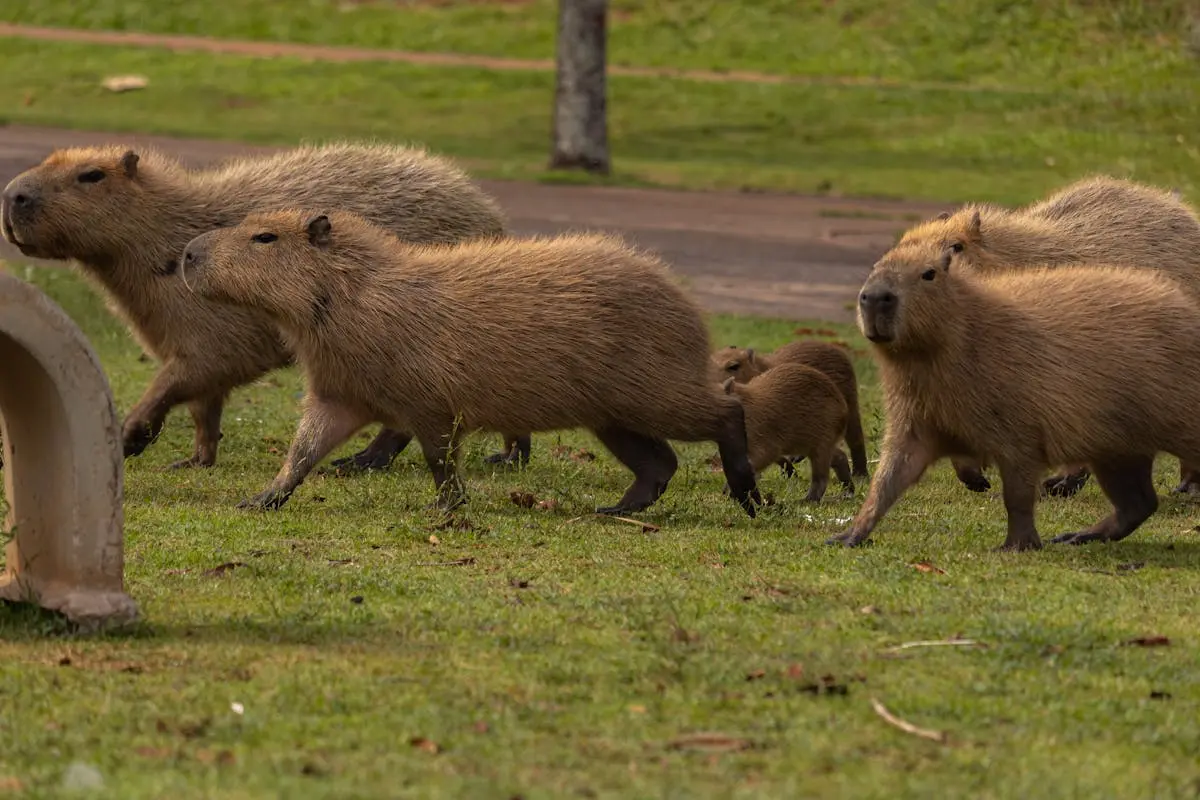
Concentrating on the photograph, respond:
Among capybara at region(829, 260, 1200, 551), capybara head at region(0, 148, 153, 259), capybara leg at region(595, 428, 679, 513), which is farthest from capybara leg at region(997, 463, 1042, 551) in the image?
capybara head at region(0, 148, 153, 259)

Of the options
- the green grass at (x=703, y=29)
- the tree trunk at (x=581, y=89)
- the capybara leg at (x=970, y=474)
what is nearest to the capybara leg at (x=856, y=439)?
the capybara leg at (x=970, y=474)

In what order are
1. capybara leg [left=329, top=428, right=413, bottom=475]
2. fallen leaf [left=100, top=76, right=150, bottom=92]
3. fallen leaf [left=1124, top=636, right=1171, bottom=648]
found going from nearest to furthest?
fallen leaf [left=1124, top=636, right=1171, bottom=648]
capybara leg [left=329, top=428, right=413, bottom=475]
fallen leaf [left=100, top=76, right=150, bottom=92]

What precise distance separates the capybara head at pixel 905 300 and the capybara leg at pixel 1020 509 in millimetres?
565

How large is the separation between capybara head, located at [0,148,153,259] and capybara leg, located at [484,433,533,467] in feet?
6.47

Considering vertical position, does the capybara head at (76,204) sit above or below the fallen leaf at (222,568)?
above

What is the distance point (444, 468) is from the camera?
7949 mm

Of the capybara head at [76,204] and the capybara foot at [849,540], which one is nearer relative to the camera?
the capybara foot at [849,540]

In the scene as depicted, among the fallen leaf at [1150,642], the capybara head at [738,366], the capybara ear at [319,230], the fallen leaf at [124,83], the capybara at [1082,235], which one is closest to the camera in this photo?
the fallen leaf at [1150,642]

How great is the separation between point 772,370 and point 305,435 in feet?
7.91

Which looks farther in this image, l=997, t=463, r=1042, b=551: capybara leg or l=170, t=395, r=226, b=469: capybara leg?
l=170, t=395, r=226, b=469: capybara leg

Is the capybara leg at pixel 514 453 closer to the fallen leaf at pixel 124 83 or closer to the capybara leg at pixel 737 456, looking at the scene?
the capybara leg at pixel 737 456

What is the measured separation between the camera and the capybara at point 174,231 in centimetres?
909

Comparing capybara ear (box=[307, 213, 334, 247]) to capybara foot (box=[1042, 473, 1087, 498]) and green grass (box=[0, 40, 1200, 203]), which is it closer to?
capybara foot (box=[1042, 473, 1087, 498])

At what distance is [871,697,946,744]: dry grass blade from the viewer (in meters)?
4.67
